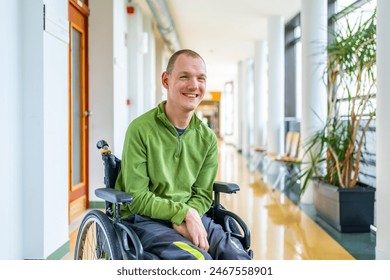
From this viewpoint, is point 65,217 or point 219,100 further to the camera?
point 219,100

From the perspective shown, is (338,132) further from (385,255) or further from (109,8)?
(109,8)

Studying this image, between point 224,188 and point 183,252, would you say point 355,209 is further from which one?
point 183,252

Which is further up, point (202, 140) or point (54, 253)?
point (202, 140)

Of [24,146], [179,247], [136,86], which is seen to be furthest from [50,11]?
[136,86]

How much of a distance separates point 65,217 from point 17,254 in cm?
50

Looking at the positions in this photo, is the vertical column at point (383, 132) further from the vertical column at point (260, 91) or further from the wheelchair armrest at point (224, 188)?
the vertical column at point (260, 91)

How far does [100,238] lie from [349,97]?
2.68 m

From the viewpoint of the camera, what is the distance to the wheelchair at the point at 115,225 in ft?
4.53

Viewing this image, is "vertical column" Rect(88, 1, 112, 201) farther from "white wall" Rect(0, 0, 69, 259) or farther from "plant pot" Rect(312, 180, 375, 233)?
"plant pot" Rect(312, 180, 375, 233)

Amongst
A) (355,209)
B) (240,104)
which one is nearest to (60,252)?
(355,209)

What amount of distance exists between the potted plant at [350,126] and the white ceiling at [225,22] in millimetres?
3221

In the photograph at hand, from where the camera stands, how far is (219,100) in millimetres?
25125

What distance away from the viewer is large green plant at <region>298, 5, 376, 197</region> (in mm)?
3357

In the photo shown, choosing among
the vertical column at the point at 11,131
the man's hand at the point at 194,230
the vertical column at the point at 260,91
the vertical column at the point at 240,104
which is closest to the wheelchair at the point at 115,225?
the man's hand at the point at 194,230
